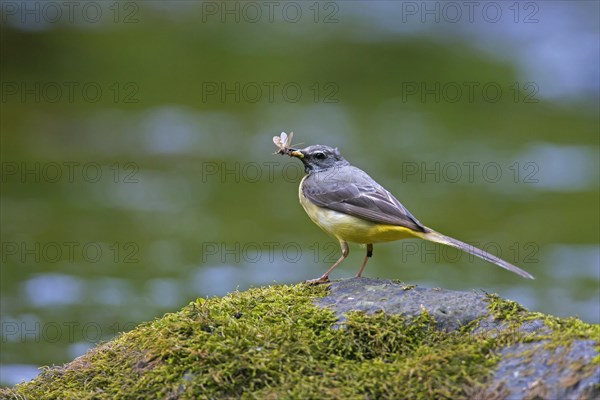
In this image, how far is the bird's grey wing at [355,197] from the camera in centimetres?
725

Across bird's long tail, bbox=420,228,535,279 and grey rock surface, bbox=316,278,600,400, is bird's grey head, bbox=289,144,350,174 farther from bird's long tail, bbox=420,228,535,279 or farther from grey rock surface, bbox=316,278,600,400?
grey rock surface, bbox=316,278,600,400

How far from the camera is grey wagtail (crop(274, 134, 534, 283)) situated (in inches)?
284

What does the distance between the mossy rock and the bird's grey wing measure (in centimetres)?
106

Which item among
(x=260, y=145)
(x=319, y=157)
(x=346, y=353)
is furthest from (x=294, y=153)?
(x=260, y=145)

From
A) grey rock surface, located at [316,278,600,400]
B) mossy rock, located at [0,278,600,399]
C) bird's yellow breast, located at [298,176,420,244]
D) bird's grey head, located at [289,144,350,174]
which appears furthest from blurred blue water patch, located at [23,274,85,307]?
grey rock surface, located at [316,278,600,400]

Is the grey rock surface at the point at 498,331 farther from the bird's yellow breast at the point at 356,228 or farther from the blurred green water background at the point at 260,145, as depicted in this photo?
the blurred green water background at the point at 260,145

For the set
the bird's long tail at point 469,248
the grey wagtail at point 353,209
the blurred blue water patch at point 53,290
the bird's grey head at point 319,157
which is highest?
the bird's grey head at point 319,157

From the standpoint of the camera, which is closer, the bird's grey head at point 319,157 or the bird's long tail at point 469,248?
the bird's long tail at point 469,248

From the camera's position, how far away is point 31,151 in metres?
18.7

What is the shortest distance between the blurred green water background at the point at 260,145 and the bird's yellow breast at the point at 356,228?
4844 mm

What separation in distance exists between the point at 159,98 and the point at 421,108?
6.35 m

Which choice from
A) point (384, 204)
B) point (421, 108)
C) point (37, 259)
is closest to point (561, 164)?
point (421, 108)

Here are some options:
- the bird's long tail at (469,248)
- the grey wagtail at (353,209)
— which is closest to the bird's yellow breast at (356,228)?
the grey wagtail at (353,209)

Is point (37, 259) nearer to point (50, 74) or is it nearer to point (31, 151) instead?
point (31, 151)
